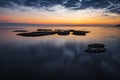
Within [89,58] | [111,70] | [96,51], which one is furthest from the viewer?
[96,51]

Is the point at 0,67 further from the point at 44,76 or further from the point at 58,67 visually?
the point at 58,67

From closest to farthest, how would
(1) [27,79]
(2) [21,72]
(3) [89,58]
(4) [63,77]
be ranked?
(1) [27,79] → (4) [63,77] → (2) [21,72] → (3) [89,58]

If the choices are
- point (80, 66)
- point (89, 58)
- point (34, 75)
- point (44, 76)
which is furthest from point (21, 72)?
point (89, 58)

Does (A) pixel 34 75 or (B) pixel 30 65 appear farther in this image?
(B) pixel 30 65

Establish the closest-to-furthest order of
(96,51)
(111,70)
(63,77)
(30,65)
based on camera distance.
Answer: (63,77) → (111,70) → (30,65) → (96,51)

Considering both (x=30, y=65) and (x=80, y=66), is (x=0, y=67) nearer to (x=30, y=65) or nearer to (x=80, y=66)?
(x=30, y=65)

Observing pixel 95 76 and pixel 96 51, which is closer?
pixel 95 76

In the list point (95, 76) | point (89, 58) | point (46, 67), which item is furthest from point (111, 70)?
point (46, 67)

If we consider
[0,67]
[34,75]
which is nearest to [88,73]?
[34,75]

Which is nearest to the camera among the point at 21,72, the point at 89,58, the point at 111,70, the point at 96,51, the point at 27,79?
the point at 27,79
